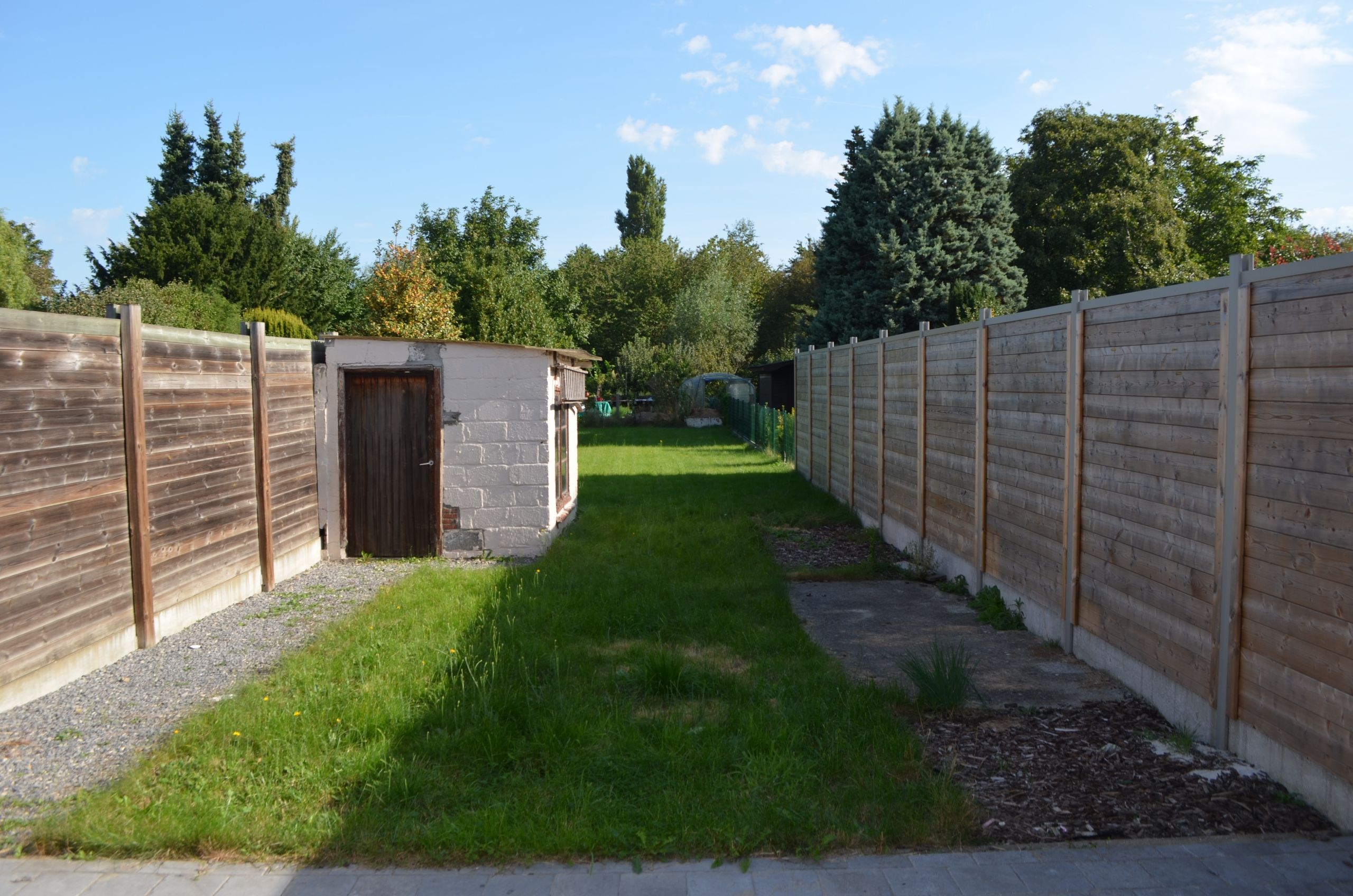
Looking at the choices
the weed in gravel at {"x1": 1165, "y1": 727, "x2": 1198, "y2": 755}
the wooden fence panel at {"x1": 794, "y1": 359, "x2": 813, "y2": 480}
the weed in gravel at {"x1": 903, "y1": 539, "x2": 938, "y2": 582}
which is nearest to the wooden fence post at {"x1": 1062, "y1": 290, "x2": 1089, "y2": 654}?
the weed in gravel at {"x1": 1165, "y1": 727, "x2": 1198, "y2": 755}

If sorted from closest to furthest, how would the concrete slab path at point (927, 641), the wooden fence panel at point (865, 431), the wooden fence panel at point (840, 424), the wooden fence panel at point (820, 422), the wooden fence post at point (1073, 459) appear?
the concrete slab path at point (927, 641), the wooden fence post at point (1073, 459), the wooden fence panel at point (865, 431), the wooden fence panel at point (840, 424), the wooden fence panel at point (820, 422)

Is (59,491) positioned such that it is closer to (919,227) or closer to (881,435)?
(881,435)

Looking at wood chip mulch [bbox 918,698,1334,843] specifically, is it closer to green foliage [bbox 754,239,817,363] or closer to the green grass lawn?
the green grass lawn

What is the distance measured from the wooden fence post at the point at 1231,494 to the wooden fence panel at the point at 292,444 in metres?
7.49

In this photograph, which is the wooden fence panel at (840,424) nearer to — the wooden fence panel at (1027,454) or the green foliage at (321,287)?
the wooden fence panel at (1027,454)

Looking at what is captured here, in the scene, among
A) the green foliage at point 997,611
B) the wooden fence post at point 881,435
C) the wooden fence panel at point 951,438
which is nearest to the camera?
the green foliage at point 997,611

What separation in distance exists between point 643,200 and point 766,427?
48.5m

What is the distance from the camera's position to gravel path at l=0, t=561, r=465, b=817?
14.5 feet

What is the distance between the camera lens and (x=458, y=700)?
16.7ft

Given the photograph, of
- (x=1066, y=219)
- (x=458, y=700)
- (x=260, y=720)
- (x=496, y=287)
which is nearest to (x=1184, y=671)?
(x=458, y=700)

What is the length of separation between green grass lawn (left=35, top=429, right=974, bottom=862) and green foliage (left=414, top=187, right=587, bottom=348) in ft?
58.7

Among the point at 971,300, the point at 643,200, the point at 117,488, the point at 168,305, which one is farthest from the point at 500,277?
the point at 643,200

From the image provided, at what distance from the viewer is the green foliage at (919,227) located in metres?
27.3

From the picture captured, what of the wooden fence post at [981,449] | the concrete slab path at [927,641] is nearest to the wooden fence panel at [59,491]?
the concrete slab path at [927,641]
